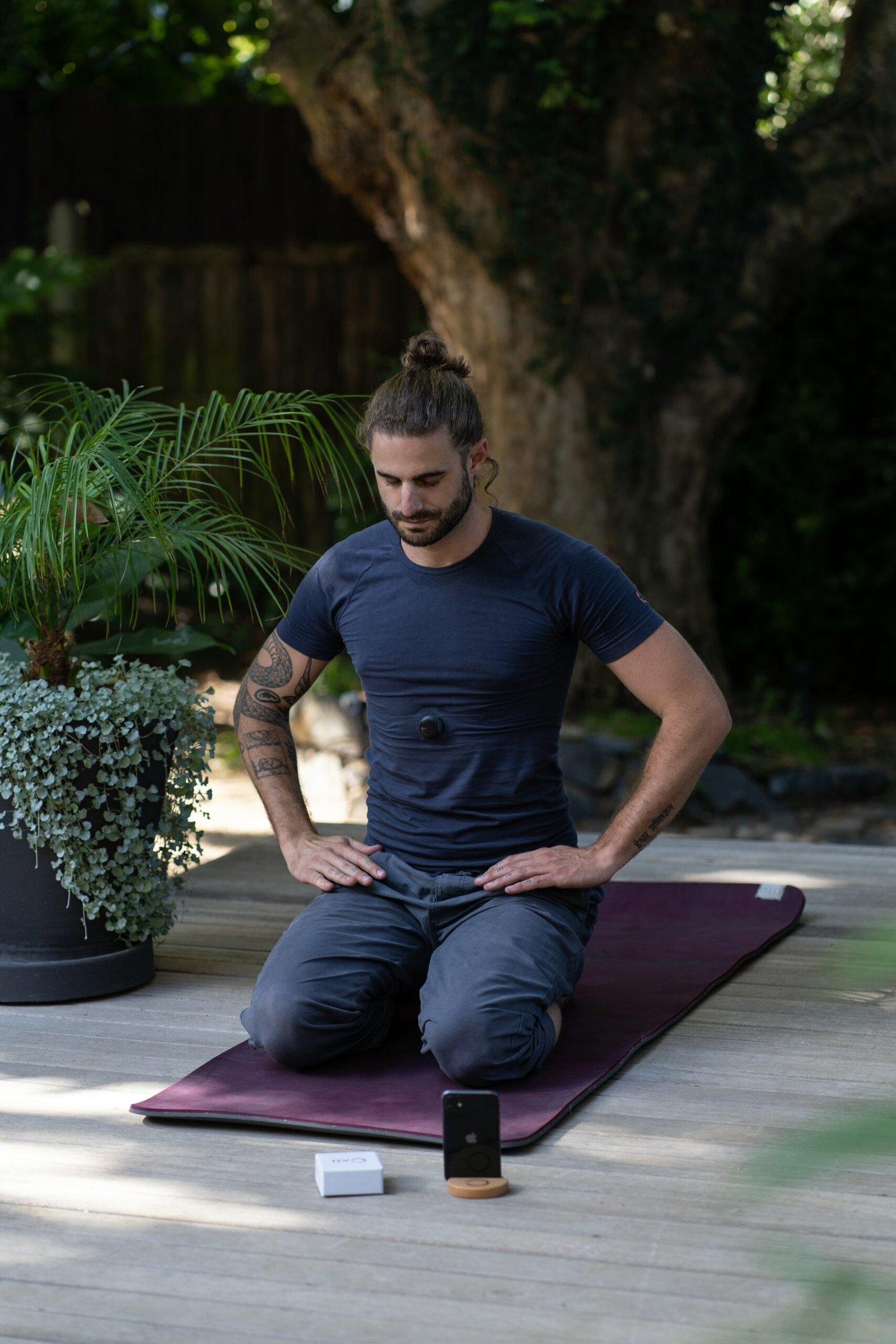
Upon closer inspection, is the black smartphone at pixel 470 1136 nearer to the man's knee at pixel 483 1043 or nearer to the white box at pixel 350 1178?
the white box at pixel 350 1178

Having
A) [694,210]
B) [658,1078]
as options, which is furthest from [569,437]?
[658,1078]

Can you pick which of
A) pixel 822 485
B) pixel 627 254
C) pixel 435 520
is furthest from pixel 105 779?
pixel 822 485

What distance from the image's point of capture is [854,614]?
619 centimetres

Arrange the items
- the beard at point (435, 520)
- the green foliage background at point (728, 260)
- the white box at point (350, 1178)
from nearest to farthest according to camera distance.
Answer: the white box at point (350, 1178)
the beard at point (435, 520)
the green foliage background at point (728, 260)

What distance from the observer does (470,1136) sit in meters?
1.79

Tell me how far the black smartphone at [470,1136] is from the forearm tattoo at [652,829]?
0.62m

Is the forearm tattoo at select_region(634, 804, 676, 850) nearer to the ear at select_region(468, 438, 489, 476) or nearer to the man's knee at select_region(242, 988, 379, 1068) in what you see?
the man's knee at select_region(242, 988, 379, 1068)

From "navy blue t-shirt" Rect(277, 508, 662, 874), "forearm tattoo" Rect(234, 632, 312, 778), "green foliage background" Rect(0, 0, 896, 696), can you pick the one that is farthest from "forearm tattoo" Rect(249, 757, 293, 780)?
"green foliage background" Rect(0, 0, 896, 696)

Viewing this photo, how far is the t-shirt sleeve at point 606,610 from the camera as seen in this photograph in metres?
2.29

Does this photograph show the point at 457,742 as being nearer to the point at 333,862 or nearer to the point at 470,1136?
the point at 333,862

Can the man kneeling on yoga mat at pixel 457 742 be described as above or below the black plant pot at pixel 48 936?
above

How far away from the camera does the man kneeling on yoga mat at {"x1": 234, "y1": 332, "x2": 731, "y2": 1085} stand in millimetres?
2211

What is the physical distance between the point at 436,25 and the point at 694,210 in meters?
1.14

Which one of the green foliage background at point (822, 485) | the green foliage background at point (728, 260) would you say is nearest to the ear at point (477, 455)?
the green foliage background at point (728, 260)
